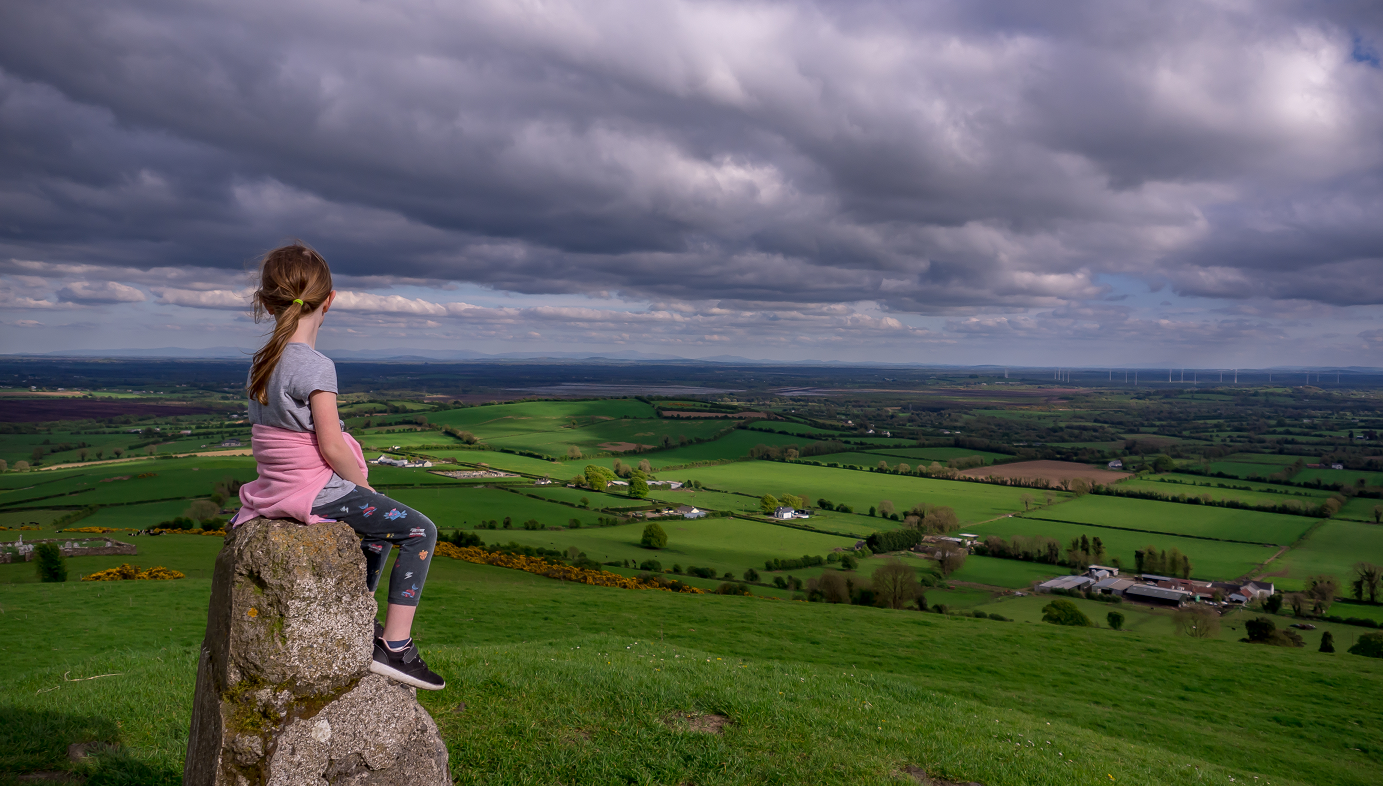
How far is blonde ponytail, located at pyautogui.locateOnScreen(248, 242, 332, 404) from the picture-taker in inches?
188

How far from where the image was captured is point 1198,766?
10875 mm

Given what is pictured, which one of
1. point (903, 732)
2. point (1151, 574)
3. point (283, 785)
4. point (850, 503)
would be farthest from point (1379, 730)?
point (850, 503)

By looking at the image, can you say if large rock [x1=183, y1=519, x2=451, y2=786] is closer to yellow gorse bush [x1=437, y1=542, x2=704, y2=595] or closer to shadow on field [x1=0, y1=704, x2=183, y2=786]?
shadow on field [x1=0, y1=704, x2=183, y2=786]

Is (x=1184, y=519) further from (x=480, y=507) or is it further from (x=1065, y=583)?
(x=480, y=507)

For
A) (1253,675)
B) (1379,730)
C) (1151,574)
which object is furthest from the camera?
(1151,574)

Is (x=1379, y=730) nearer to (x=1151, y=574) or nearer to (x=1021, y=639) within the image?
(x=1021, y=639)

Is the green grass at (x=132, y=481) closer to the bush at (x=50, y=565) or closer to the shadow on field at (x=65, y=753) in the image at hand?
the bush at (x=50, y=565)

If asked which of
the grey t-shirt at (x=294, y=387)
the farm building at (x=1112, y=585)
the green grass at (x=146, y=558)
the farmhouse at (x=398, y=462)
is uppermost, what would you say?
the grey t-shirt at (x=294, y=387)

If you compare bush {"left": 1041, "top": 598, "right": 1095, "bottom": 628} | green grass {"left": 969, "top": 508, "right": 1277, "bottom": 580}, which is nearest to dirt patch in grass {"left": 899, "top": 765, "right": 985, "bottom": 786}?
bush {"left": 1041, "top": 598, "right": 1095, "bottom": 628}

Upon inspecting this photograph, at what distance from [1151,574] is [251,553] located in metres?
61.2

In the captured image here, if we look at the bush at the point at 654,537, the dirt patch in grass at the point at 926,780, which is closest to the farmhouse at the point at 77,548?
the bush at the point at 654,537

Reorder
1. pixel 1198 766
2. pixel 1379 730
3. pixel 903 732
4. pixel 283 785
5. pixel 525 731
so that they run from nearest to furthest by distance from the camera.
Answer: pixel 283 785, pixel 525 731, pixel 903 732, pixel 1198 766, pixel 1379 730

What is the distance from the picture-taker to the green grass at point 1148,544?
51.4 meters

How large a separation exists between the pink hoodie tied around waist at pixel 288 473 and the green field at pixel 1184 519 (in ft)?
238
